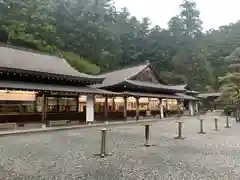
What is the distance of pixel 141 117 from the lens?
1062 inches

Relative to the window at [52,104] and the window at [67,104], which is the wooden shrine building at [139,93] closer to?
the window at [67,104]

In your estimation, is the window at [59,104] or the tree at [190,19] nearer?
the window at [59,104]

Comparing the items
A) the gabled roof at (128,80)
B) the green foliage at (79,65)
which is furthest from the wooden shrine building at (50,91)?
the green foliage at (79,65)

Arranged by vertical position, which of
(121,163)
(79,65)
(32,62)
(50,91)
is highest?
(79,65)

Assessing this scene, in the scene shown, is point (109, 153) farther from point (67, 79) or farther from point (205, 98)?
point (205, 98)

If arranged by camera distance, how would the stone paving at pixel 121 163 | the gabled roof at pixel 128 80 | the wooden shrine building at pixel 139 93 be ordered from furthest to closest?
the gabled roof at pixel 128 80
the wooden shrine building at pixel 139 93
the stone paving at pixel 121 163

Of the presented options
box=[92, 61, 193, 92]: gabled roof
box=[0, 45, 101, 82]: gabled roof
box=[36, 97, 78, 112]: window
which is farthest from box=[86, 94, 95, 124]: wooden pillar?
box=[92, 61, 193, 92]: gabled roof

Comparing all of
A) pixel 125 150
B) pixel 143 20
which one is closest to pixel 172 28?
pixel 143 20

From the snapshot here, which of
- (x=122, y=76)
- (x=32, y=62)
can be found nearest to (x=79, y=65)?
(x=122, y=76)

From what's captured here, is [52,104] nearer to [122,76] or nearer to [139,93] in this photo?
[139,93]

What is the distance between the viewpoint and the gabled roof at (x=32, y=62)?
17594 millimetres

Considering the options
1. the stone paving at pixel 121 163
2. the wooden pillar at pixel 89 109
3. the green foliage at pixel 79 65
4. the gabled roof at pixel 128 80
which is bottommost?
the stone paving at pixel 121 163

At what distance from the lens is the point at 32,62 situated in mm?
20391

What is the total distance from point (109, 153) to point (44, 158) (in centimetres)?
204
